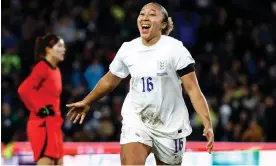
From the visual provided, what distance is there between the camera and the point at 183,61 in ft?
23.2

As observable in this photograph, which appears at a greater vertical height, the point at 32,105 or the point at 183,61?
the point at 183,61

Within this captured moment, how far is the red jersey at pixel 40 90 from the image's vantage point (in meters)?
9.64

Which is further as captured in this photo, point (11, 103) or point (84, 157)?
point (11, 103)

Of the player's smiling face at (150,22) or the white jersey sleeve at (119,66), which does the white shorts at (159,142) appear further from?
the player's smiling face at (150,22)

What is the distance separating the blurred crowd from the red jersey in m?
3.98

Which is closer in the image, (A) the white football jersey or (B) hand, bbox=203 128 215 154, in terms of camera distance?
(B) hand, bbox=203 128 215 154

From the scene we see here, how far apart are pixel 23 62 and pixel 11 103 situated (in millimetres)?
1205

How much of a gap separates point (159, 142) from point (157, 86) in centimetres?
46

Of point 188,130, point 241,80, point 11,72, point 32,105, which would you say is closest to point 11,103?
point 11,72

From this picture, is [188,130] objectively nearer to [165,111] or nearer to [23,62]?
[165,111]

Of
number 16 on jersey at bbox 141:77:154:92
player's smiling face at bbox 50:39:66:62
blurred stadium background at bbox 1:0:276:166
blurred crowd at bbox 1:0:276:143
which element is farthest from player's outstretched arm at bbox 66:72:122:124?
blurred crowd at bbox 1:0:276:143

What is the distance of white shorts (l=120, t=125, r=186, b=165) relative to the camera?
7066 mm

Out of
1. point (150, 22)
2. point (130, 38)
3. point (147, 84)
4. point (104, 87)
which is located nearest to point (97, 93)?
point (104, 87)

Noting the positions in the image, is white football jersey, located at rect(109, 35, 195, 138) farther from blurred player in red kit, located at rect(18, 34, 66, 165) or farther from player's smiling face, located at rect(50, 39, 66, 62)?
player's smiling face, located at rect(50, 39, 66, 62)
